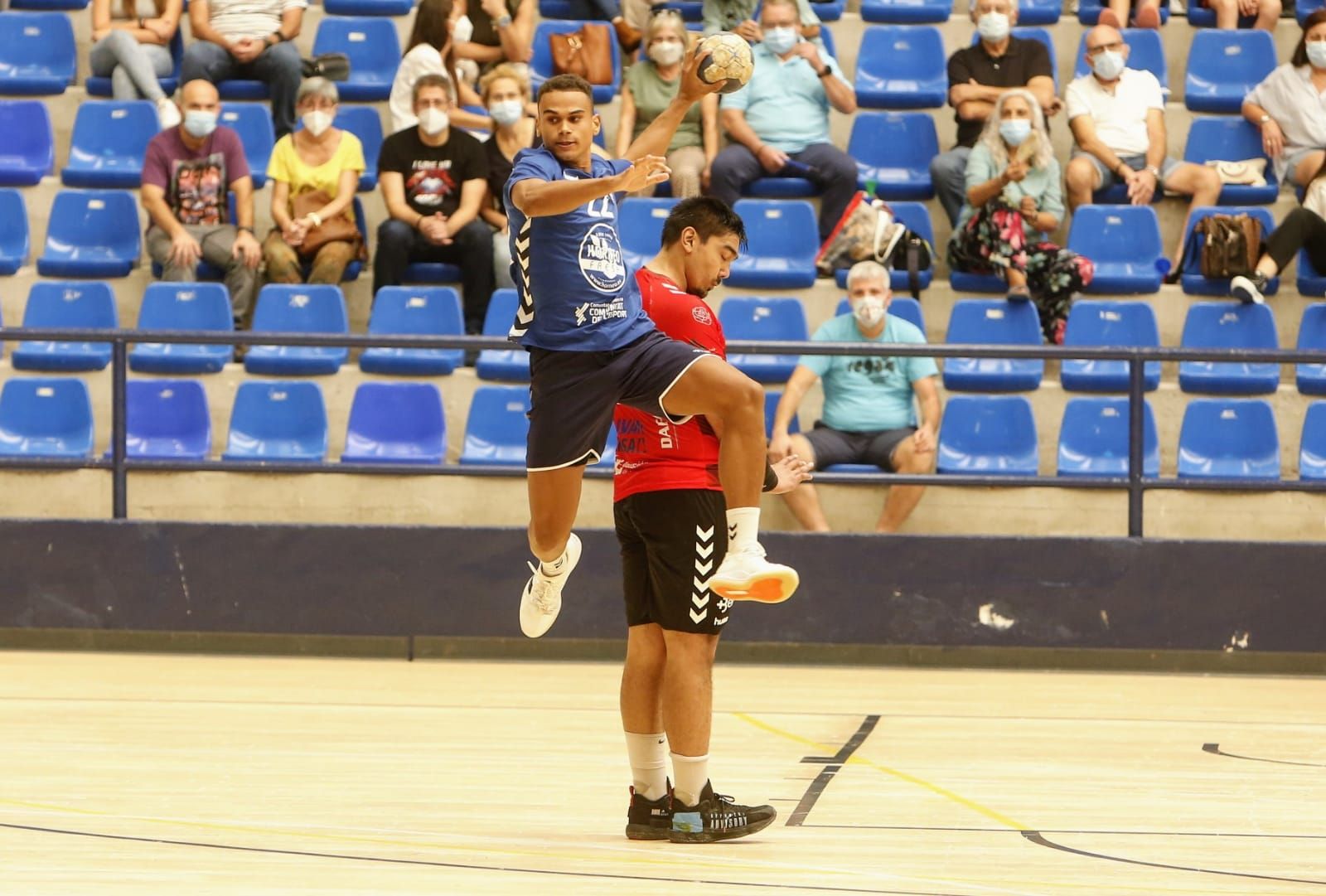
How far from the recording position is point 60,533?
10898mm

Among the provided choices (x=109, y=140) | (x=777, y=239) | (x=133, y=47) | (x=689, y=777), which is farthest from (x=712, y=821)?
(x=133, y=47)

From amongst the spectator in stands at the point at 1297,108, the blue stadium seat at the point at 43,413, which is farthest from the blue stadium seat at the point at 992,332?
the blue stadium seat at the point at 43,413

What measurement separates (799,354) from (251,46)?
542cm

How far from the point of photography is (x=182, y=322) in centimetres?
1209

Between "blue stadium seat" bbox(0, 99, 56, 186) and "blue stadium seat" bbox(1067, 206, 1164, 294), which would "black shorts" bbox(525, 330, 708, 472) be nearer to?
"blue stadium seat" bbox(1067, 206, 1164, 294)

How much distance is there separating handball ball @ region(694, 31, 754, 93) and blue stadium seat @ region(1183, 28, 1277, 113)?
28.2 ft

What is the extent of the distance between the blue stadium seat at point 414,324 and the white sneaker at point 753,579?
6214 mm

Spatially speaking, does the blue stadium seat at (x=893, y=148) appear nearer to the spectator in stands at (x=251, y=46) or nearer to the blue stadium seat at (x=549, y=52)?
the blue stadium seat at (x=549, y=52)

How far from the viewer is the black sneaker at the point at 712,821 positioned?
20.1ft

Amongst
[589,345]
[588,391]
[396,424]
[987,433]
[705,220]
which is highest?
[705,220]

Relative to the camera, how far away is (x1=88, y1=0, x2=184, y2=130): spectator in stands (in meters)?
13.8

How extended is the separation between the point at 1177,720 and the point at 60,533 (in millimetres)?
6081

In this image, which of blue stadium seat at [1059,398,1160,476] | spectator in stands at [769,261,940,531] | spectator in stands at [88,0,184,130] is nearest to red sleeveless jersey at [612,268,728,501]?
spectator in stands at [769,261,940,531]

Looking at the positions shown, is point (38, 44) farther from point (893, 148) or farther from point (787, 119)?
point (893, 148)
